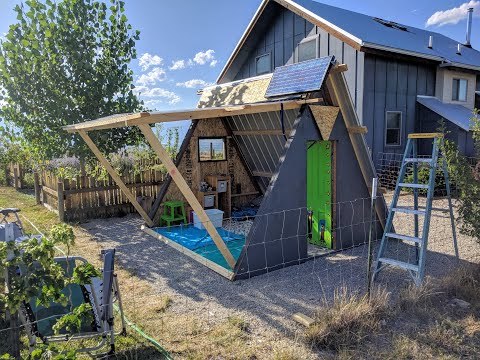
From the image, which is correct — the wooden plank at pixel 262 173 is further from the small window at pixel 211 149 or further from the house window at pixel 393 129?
the house window at pixel 393 129

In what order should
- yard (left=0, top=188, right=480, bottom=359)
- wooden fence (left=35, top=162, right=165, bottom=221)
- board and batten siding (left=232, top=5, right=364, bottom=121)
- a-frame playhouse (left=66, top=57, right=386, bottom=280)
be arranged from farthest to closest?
board and batten siding (left=232, top=5, right=364, bottom=121) → wooden fence (left=35, top=162, right=165, bottom=221) → a-frame playhouse (left=66, top=57, right=386, bottom=280) → yard (left=0, top=188, right=480, bottom=359)

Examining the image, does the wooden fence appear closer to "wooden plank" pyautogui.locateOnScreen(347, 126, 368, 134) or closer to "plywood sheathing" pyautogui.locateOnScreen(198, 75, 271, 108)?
"plywood sheathing" pyautogui.locateOnScreen(198, 75, 271, 108)

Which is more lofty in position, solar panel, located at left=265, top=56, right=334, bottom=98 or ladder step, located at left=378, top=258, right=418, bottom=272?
solar panel, located at left=265, top=56, right=334, bottom=98

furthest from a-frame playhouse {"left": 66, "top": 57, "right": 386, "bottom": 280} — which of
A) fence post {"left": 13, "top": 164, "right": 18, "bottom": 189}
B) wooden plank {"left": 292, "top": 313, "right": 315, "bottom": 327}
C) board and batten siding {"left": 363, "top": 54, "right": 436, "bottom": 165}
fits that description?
fence post {"left": 13, "top": 164, "right": 18, "bottom": 189}

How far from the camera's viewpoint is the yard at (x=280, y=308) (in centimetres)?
354

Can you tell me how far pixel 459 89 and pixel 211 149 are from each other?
43.4 feet

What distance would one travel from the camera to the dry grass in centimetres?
362

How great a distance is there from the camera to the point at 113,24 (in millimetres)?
9492

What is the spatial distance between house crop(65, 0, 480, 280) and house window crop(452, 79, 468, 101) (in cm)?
5

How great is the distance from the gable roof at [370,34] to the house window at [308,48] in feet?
2.21

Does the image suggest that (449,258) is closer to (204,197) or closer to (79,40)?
(204,197)

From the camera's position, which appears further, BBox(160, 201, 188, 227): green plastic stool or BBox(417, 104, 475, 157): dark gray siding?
BBox(417, 104, 475, 157): dark gray siding

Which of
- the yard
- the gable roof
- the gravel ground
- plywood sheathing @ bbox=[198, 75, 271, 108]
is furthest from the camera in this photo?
the gable roof

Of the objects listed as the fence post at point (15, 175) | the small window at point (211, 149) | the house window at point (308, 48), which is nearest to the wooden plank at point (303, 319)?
the small window at point (211, 149)
